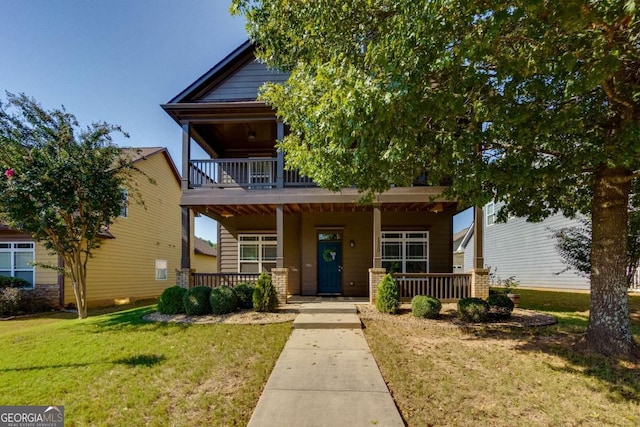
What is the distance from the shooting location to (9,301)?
34.6 ft

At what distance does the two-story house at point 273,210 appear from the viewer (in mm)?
9664

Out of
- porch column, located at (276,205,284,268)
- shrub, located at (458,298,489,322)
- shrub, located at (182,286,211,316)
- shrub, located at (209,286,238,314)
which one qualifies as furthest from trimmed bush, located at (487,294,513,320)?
shrub, located at (182,286,211,316)

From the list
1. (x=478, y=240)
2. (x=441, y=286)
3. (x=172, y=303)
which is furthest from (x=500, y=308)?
(x=172, y=303)

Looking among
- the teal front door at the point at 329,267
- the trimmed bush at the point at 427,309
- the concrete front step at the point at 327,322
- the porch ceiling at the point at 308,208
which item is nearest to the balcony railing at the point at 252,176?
the porch ceiling at the point at 308,208

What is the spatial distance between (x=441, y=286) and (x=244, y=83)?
30.9 feet

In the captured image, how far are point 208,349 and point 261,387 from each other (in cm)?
184

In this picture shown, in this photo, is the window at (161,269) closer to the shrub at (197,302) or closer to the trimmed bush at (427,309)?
the shrub at (197,302)

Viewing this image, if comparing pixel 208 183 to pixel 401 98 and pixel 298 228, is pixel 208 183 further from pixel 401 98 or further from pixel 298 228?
pixel 401 98

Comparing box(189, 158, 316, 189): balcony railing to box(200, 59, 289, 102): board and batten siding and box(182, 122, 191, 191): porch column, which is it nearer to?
box(182, 122, 191, 191): porch column

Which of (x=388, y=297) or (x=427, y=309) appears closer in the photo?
(x=427, y=309)

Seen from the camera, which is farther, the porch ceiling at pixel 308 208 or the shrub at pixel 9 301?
the shrub at pixel 9 301

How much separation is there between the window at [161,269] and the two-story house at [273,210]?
23.2 feet

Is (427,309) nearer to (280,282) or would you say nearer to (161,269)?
(280,282)

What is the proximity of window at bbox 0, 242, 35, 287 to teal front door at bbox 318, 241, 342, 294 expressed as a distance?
11.0 metres
